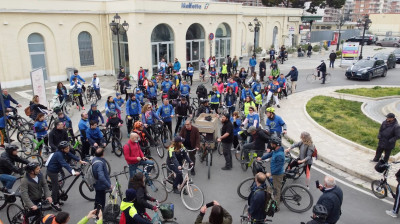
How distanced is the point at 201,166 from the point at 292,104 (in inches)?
361

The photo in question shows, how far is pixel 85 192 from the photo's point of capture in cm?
857

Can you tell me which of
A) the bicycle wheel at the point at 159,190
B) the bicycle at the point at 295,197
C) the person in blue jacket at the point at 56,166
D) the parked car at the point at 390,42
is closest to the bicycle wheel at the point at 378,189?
the bicycle at the point at 295,197

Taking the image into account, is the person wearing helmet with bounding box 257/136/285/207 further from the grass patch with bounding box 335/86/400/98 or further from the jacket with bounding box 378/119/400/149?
the grass patch with bounding box 335/86/400/98

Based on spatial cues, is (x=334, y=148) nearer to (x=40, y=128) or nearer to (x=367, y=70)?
(x=40, y=128)

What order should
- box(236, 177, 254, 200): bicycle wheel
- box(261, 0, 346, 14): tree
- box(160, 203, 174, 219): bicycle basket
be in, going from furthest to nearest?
box(261, 0, 346, 14): tree, box(236, 177, 254, 200): bicycle wheel, box(160, 203, 174, 219): bicycle basket

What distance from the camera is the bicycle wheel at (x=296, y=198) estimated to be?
784 cm

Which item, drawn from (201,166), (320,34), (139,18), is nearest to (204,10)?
(139,18)

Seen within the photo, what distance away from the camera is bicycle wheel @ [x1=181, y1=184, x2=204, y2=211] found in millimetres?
→ 8023

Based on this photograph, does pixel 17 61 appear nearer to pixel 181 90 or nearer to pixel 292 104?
pixel 181 90

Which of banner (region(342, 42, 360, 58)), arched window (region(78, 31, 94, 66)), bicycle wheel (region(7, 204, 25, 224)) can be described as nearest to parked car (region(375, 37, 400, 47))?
banner (region(342, 42, 360, 58))

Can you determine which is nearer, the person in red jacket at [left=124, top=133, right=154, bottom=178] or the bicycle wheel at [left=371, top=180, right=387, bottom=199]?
the person in red jacket at [left=124, top=133, right=154, bottom=178]

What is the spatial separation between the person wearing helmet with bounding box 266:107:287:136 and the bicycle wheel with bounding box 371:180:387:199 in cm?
288

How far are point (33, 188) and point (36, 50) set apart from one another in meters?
17.9

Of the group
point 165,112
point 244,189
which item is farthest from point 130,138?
point 165,112
